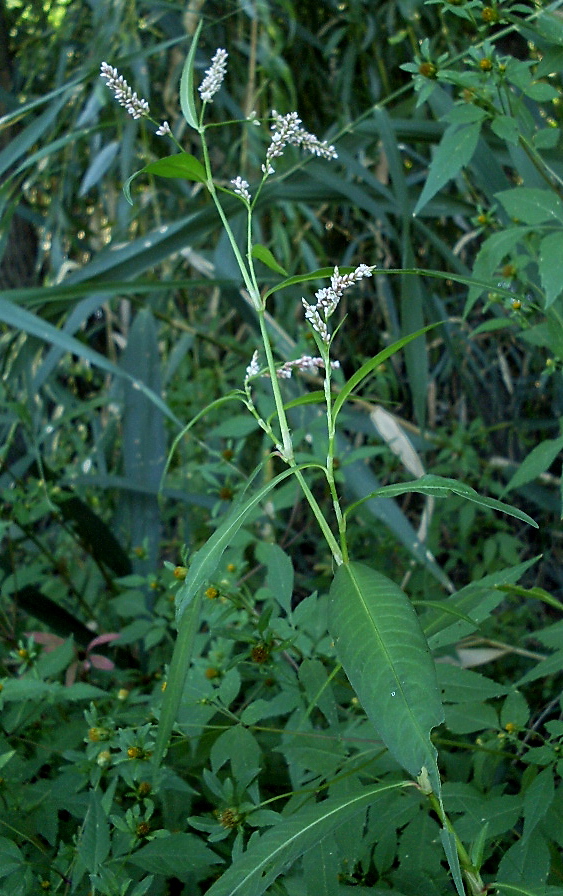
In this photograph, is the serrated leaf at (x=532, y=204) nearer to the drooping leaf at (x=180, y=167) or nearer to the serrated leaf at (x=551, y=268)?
the serrated leaf at (x=551, y=268)

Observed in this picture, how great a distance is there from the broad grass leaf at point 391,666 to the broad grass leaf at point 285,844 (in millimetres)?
103

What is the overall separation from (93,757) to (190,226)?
0.72 m

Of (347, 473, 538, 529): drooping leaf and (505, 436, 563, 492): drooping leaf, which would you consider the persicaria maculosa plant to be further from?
(505, 436, 563, 492): drooping leaf

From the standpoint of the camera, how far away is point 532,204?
2.19 ft

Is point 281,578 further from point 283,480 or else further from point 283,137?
point 283,137

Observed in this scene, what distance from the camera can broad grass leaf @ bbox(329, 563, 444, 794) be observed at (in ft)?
1.13

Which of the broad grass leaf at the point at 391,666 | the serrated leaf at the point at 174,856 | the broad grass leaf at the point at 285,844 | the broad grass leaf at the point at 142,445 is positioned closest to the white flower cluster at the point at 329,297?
the broad grass leaf at the point at 391,666

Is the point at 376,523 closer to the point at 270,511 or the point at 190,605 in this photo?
the point at 270,511

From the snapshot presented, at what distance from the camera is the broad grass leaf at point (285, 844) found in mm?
409

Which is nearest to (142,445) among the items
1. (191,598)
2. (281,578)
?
(281,578)

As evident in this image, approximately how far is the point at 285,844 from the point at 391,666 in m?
0.13

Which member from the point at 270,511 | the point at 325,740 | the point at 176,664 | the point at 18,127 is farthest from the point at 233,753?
the point at 18,127

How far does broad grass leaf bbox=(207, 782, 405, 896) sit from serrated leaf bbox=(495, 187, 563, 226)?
0.44 metres

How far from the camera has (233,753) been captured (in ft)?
1.95
